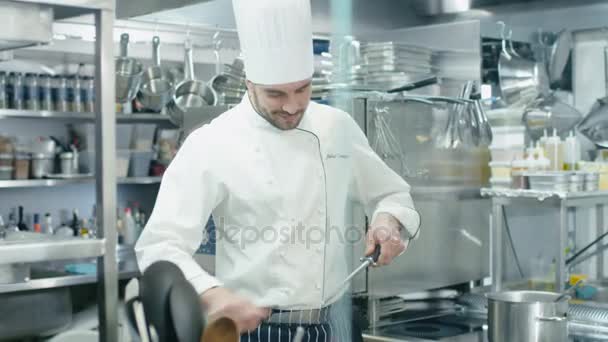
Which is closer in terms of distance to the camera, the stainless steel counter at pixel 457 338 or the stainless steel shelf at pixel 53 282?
the stainless steel shelf at pixel 53 282

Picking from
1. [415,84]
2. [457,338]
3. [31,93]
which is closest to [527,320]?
[457,338]

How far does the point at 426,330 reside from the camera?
2010 millimetres

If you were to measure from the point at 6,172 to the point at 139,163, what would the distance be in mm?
552

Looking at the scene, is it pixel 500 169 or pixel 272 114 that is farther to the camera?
pixel 500 169

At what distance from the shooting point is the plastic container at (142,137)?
353 centimetres

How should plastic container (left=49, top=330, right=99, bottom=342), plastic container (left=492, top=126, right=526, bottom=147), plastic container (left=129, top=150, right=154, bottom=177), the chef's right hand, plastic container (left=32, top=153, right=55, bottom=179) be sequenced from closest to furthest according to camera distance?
1. the chef's right hand
2. plastic container (left=49, top=330, right=99, bottom=342)
3. plastic container (left=492, top=126, right=526, bottom=147)
4. plastic container (left=32, top=153, right=55, bottom=179)
5. plastic container (left=129, top=150, right=154, bottom=177)

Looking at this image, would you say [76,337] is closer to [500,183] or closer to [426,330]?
[426,330]

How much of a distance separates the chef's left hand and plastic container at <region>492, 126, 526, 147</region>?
1.18 metres

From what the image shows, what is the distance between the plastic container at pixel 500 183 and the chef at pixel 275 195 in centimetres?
103

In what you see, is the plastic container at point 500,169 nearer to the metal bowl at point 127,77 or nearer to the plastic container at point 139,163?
the metal bowl at point 127,77

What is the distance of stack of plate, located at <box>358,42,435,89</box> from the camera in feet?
6.39

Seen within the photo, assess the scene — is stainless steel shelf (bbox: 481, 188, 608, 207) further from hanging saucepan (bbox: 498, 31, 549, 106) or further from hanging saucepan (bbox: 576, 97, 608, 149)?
hanging saucepan (bbox: 498, 31, 549, 106)

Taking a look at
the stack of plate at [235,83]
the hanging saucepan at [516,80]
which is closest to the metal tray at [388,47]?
the stack of plate at [235,83]

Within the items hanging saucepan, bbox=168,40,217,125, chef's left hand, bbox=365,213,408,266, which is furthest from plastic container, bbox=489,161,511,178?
chef's left hand, bbox=365,213,408,266
